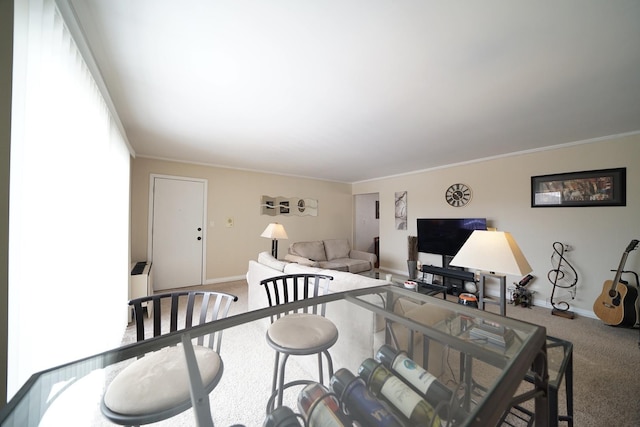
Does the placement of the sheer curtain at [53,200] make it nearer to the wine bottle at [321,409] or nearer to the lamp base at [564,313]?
the wine bottle at [321,409]

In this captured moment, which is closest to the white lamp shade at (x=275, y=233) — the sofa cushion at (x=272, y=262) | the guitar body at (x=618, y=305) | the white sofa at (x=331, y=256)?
the sofa cushion at (x=272, y=262)

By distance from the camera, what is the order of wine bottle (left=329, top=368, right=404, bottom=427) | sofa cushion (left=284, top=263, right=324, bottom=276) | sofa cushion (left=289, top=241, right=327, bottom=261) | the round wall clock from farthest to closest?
sofa cushion (left=289, top=241, right=327, bottom=261), the round wall clock, sofa cushion (left=284, top=263, right=324, bottom=276), wine bottle (left=329, top=368, right=404, bottom=427)

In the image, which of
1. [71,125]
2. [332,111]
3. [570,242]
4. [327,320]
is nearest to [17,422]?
[327,320]

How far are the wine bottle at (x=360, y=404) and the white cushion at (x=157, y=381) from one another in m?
0.41

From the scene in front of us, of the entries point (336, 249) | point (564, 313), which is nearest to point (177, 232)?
point (336, 249)

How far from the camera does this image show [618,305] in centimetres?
255

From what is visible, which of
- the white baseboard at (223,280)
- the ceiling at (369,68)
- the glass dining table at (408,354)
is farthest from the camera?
the white baseboard at (223,280)

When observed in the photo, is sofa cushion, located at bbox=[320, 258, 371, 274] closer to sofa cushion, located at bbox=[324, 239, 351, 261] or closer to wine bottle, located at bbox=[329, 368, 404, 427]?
sofa cushion, located at bbox=[324, 239, 351, 261]

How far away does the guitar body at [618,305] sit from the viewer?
8.22ft

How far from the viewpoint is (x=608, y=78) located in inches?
66.9

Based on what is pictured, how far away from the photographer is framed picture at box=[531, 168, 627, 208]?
279 cm

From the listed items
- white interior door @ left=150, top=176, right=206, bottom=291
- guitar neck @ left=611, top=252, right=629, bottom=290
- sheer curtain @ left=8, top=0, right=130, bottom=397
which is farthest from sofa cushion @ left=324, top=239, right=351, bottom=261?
guitar neck @ left=611, top=252, right=629, bottom=290

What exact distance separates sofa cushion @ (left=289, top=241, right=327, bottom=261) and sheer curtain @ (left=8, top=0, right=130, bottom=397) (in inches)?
123

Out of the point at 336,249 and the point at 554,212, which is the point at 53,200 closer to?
the point at 336,249
